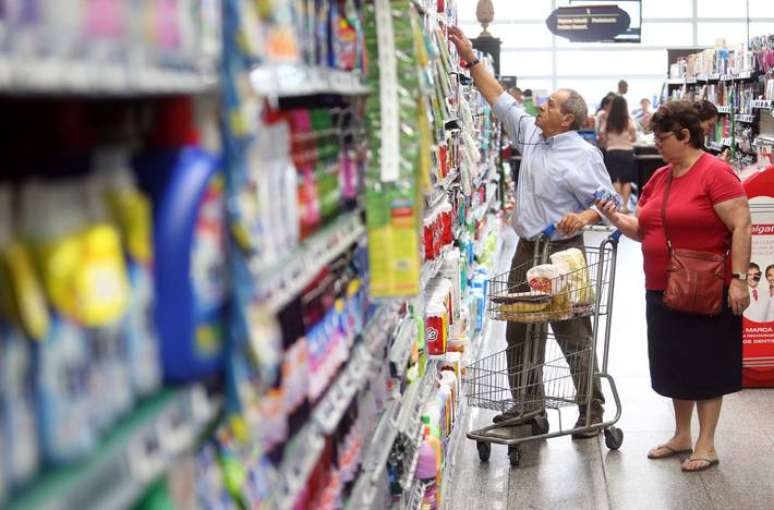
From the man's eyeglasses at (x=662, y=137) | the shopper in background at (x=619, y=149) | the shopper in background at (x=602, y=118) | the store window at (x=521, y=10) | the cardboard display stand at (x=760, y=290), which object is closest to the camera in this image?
the man's eyeglasses at (x=662, y=137)

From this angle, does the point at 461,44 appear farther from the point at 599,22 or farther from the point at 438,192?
the point at 599,22

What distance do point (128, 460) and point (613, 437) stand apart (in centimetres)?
469

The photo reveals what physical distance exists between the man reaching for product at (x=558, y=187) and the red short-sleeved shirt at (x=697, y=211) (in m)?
0.45

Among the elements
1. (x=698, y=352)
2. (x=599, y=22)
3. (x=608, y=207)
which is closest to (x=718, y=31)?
(x=599, y=22)

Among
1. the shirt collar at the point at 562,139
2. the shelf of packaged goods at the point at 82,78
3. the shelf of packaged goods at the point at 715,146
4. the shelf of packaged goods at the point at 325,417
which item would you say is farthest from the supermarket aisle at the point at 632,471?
the shelf of packaged goods at the point at 715,146

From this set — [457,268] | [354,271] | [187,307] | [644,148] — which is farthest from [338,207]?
[644,148]

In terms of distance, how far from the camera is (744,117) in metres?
12.1

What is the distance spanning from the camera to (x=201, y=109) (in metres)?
1.29

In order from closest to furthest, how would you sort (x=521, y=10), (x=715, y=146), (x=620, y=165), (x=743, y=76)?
1. (x=743, y=76)
2. (x=715, y=146)
3. (x=620, y=165)
4. (x=521, y=10)

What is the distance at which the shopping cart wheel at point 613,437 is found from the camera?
5.44 m

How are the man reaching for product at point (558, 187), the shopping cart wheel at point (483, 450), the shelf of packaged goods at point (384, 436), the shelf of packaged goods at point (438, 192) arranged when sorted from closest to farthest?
1. the shelf of packaged goods at point (384, 436)
2. the shelf of packaged goods at point (438, 192)
3. the shopping cart wheel at point (483, 450)
4. the man reaching for product at point (558, 187)

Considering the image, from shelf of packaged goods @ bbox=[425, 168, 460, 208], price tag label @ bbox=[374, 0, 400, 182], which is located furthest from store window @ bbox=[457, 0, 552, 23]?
price tag label @ bbox=[374, 0, 400, 182]

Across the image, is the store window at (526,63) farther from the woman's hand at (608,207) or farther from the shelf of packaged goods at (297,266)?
the shelf of packaged goods at (297,266)

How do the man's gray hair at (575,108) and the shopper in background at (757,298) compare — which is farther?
the shopper in background at (757,298)
